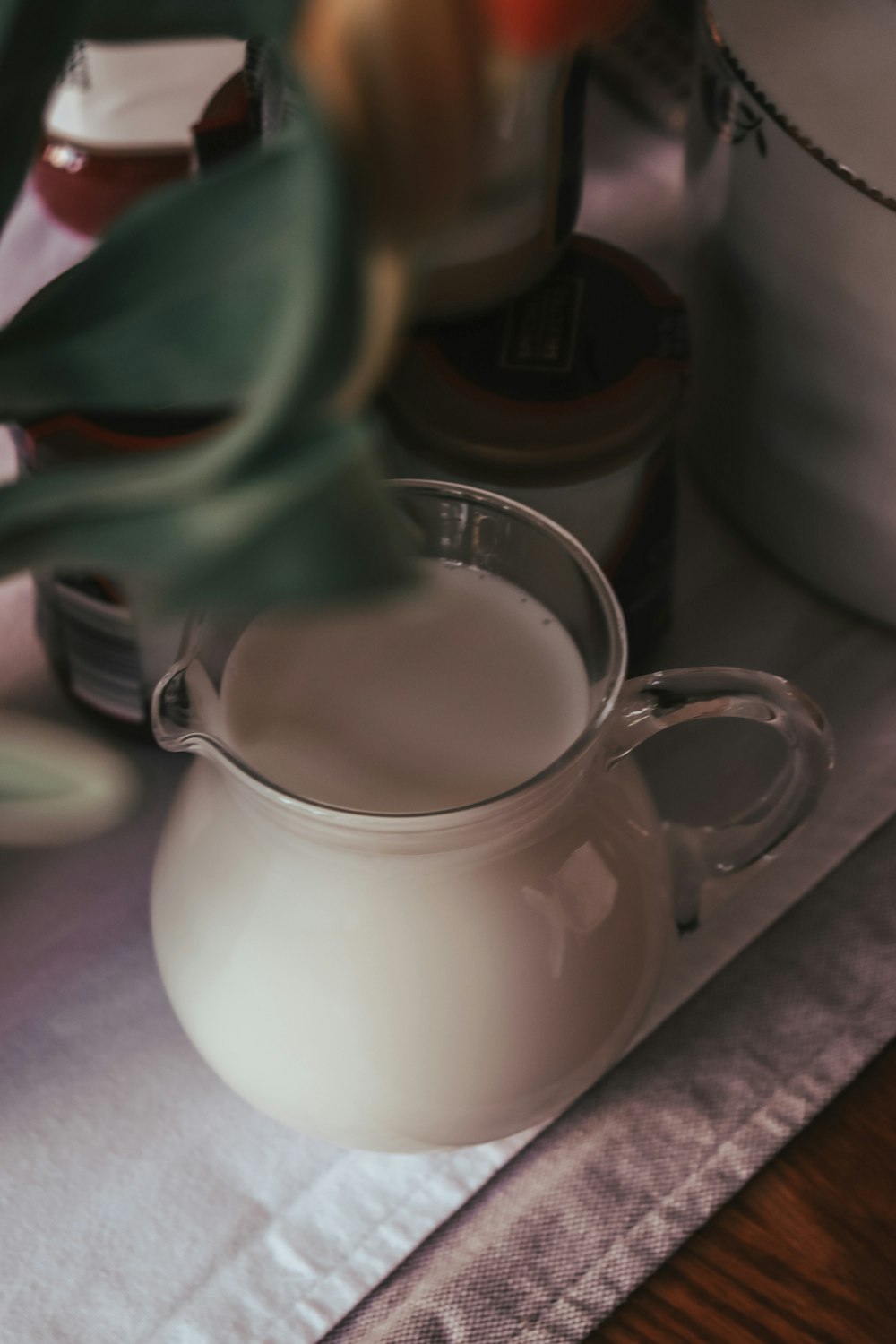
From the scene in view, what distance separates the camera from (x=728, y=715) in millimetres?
280

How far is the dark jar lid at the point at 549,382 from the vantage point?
1.00 ft

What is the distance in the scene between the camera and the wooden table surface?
0.93ft

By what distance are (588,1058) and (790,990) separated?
0.25 ft

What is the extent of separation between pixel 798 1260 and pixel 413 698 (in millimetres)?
146

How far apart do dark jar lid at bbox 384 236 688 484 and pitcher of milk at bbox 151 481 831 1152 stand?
3cm

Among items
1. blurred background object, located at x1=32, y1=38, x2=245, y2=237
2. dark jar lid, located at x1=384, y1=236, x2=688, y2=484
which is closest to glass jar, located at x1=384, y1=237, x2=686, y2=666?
dark jar lid, located at x1=384, y1=236, x2=688, y2=484

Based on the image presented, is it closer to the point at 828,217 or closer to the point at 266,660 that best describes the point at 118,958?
the point at 266,660

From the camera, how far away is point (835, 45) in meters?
0.33

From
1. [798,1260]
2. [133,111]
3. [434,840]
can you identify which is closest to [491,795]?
[434,840]

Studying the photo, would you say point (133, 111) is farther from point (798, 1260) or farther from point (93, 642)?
point (798, 1260)

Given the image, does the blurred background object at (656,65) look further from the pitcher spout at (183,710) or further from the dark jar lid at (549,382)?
the pitcher spout at (183,710)

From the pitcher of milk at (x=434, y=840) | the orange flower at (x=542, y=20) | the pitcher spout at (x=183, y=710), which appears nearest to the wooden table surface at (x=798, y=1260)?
the pitcher of milk at (x=434, y=840)

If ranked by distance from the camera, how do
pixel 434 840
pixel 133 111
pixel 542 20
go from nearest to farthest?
pixel 542 20 < pixel 434 840 < pixel 133 111

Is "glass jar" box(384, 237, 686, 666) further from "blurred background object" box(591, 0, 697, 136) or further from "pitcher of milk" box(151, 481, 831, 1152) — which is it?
"blurred background object" box(591, 0, 697, 136)
